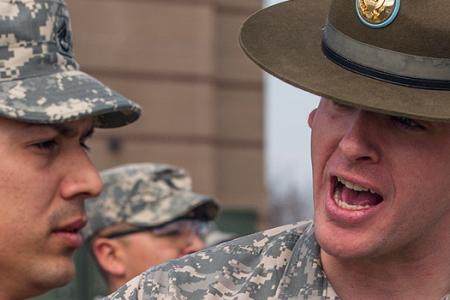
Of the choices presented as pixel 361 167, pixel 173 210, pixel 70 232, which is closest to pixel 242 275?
pixel 361 167

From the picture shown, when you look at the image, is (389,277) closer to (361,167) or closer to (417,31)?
(361,167)

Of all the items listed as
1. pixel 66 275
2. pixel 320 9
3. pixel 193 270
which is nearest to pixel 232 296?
pixel 193 270

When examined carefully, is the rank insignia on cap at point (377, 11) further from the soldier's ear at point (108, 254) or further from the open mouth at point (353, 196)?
the soldier's ear at point (108, 254)

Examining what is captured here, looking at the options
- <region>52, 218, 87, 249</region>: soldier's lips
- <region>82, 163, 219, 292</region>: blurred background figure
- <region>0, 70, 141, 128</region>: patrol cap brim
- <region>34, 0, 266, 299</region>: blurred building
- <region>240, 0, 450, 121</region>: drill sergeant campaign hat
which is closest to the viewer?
<region>240, 0, 450, 121</region>: drill sergeant campaign hat

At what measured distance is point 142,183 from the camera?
24.0 feet

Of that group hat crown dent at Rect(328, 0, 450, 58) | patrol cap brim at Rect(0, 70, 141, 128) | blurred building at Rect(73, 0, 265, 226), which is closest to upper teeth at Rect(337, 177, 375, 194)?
hat crown dent at Rect(328, 0, 450, 58)

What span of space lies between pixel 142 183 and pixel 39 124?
2582 mm

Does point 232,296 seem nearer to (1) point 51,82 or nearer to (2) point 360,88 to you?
(2) point 360,88

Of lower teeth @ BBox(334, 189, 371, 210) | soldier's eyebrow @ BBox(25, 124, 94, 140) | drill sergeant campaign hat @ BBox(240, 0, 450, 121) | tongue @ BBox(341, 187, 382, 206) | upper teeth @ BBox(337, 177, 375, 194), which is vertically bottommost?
soldier's eyebrow @ BBox(25, 124, 94, 140)

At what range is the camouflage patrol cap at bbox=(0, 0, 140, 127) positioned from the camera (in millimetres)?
4699

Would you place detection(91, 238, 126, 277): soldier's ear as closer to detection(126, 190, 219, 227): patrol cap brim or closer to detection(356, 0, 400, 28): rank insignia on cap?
detection(126, 190, 219, 227): patrol cap brim

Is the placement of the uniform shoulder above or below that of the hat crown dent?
A: below

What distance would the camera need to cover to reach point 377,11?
12.1ft

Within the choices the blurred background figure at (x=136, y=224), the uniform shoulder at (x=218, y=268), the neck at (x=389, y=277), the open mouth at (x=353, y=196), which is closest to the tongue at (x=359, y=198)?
the open mouth at (x=353, y=196)
